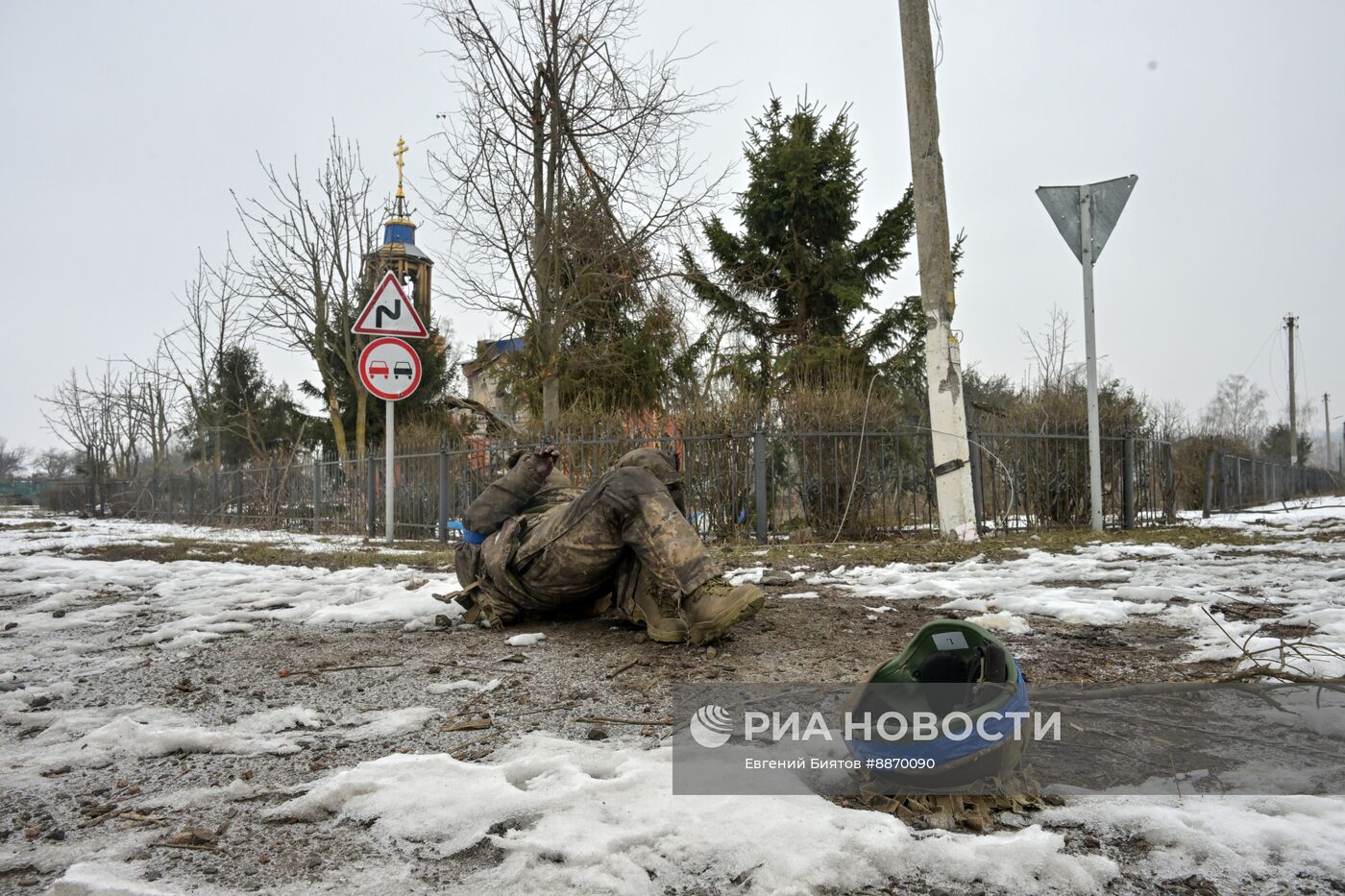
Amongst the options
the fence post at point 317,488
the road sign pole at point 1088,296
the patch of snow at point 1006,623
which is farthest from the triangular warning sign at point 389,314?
the road sign pole at point 1088,296

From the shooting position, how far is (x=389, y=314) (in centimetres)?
881

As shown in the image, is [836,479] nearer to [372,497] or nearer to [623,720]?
[623,720]

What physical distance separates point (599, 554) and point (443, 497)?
795 centimetres

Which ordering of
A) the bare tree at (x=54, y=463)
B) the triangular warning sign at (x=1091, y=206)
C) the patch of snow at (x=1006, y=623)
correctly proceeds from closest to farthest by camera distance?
the patch of snow at (x=1006, y=623)
the triangular warning sign at (x=1091, y=206)
the bare tree at (x=54, y=463)

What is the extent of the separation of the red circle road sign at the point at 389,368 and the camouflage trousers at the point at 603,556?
5716 millimetres

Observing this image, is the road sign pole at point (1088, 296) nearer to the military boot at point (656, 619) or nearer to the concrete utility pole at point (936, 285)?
the concrete utility pole at point (936, 285)

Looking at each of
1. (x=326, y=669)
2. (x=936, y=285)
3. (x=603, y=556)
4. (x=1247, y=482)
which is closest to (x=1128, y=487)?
(x=936, y=285)

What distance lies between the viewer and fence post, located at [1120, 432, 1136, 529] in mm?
9820

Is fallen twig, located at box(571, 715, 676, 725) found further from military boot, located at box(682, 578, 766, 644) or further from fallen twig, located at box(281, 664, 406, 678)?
fallen twig, located at box(281, 664, 406, 678)

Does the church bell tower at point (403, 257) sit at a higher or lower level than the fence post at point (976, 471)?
higher

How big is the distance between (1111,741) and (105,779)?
2.61 meters

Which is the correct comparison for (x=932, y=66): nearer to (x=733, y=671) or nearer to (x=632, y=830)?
(x=733, y=671)

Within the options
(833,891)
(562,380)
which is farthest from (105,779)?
(562,380)

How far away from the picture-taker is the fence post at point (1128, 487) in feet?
32.2
